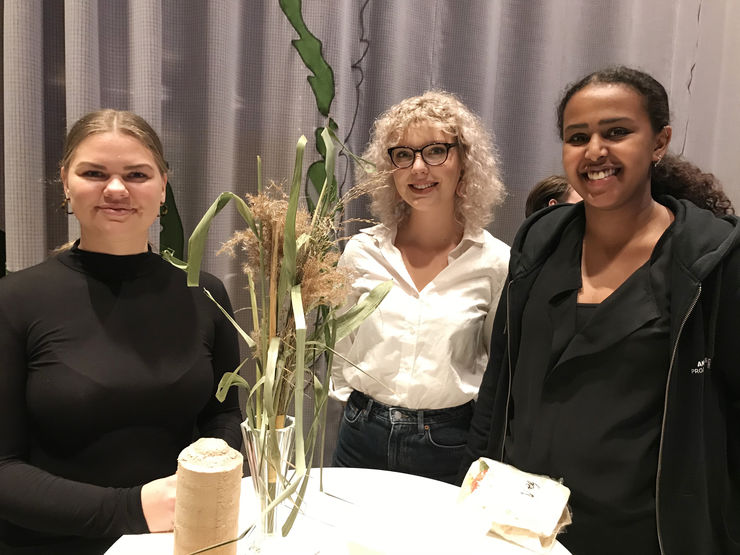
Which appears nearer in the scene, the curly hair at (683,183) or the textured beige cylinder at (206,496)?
the textured beige cylinder at (206,496)

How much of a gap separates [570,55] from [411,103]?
3.02 ft

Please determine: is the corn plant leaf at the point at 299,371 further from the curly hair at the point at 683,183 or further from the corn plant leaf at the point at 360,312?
the curly hair at the point at 683,183

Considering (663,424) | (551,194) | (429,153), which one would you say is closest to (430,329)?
(429,153)

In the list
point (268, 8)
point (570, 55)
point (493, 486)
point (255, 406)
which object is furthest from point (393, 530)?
point (570, 55)

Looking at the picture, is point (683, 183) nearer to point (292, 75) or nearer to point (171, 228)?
point (292, 75)

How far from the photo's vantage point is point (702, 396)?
4.09ft

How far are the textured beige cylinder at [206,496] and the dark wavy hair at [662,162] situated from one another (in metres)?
1.14

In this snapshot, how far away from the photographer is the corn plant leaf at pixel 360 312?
1.04m

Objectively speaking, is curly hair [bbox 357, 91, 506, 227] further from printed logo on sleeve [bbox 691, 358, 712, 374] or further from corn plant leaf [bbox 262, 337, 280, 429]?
corn plant leaf [bbox 262, 337, 280, 429]

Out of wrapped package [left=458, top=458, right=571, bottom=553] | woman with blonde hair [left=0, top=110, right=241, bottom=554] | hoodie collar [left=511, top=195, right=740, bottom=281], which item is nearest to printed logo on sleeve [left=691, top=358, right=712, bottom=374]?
hoodie collar [left=511, top=195, right=740, bottom=281]

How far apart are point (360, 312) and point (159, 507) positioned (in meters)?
0.55

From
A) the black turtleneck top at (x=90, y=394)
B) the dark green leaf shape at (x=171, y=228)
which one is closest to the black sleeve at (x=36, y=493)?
the black turtleneck top at (x=90, y=394)

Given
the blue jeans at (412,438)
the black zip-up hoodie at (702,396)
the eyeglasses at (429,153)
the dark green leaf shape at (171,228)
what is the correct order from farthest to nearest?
the dark green leaf shape at (171,228)
the eyeglasses at (429,153)
the blue jeans at (412,438)
the black zip-up hoodie at (702,396)

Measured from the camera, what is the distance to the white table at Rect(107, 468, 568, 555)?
1.09m
